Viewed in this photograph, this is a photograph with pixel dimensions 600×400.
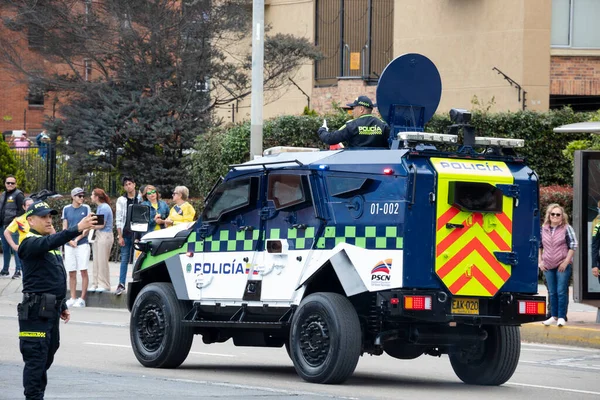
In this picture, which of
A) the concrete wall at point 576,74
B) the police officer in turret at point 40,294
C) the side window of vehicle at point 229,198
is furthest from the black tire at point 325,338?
the concrete wall at point 576,74

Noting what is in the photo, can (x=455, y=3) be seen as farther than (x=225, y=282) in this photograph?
Yes

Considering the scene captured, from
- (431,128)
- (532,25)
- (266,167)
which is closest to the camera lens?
(266,167)

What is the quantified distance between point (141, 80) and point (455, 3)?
787 centimetres

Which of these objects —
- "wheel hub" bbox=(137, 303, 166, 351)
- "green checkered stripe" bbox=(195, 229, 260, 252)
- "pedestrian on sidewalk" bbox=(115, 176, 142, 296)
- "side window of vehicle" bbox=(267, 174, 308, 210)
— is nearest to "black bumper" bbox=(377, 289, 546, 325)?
"side window of vehicle" bbox=(267, 174, 308, 210)

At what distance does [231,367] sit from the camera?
41.8 feet

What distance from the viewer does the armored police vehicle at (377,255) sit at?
10781mm

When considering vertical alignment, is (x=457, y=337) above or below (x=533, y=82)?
below

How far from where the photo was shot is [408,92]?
40.8 feet

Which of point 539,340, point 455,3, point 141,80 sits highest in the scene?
point 455,3

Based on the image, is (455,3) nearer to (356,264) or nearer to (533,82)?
(533,82)

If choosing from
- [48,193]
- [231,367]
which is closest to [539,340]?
[231,367]

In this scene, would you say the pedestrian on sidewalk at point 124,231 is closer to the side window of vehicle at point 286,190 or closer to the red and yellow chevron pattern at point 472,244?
the side window of vehicle at point 286,190

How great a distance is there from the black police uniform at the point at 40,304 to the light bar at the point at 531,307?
4371 mm

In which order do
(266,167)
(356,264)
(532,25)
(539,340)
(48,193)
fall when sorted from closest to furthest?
(48,193) < (356,264) < (266,167) < (539,340) < (532,25)
